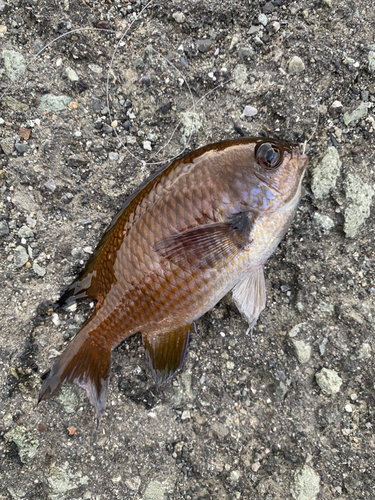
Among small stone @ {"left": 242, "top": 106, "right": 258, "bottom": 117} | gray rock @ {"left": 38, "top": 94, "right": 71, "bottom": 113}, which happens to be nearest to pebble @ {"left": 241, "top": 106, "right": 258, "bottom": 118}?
small stone @ {"left": 242, "top": 106, "right": 258, "bottom": 117}

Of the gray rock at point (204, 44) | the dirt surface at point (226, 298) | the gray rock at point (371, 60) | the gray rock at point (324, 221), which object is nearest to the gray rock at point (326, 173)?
the dirt surface at point (226, 298)

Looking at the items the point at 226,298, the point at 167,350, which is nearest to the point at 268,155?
the point at 226,298

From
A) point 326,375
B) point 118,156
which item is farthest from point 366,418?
point 118,156

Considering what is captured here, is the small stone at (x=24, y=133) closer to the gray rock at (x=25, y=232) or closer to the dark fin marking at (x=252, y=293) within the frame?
the gray rock at (x=25, y=232)

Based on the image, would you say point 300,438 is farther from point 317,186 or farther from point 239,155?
point 239,155

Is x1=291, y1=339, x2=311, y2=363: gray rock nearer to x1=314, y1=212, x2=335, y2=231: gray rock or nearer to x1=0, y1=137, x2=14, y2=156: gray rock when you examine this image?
x1=314, y1=212, x2=335, y2=231: gray rock

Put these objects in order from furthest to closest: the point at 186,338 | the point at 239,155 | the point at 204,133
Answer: the point at 204,133, the point at 186,338, the point at 239,155
